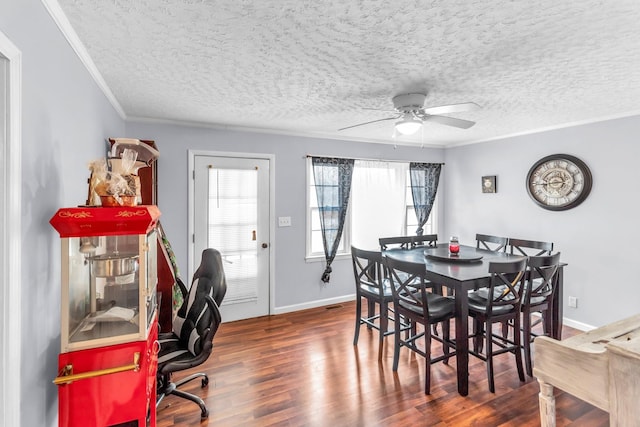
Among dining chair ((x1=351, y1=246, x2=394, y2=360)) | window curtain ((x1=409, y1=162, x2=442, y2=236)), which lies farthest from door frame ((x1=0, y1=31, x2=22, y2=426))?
window curtain ((x1=409, y1=162, x2=442, y2=236))

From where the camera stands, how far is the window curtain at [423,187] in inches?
197

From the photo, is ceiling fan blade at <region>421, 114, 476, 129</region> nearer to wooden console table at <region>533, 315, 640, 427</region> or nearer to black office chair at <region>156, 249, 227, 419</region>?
wooden console table at <region>533, 315, 640, 427</region>

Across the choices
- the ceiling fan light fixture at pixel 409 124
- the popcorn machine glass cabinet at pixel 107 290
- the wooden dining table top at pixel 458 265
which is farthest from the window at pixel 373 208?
the popcorn machine glass cabinet at pixel 107 290

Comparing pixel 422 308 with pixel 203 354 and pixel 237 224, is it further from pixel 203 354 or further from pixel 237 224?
pixel 237 224

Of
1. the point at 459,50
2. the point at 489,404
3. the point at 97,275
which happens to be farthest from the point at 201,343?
the point at 459,50

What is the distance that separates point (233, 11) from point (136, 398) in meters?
1.81

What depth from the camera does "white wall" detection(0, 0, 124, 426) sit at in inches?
47.3

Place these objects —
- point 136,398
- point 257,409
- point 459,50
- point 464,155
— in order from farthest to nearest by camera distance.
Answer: point 464,155, point 257,409, point 459,50, point 136,398

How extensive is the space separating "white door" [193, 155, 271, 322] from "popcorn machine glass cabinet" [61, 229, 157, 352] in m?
2.23

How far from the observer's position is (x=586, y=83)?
244 centimetres

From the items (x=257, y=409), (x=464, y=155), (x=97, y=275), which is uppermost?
(x=464, y=155)

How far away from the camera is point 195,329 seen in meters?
2.15

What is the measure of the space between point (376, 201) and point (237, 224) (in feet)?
6.79

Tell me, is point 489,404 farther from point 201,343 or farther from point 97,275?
point 97,275
